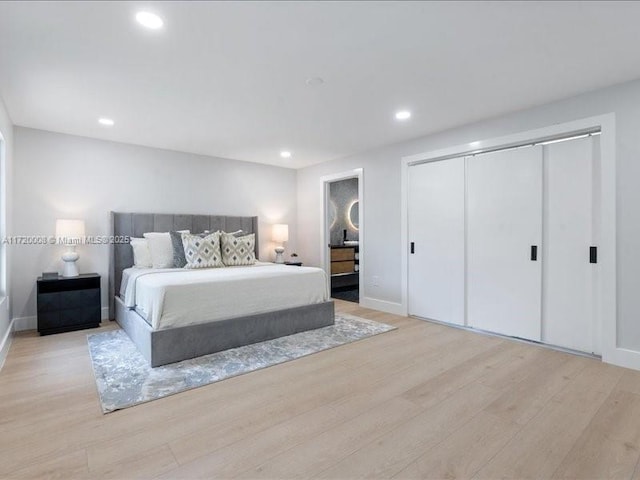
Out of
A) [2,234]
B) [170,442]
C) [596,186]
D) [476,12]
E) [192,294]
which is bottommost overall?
[170,442]

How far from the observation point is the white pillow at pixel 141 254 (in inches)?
169

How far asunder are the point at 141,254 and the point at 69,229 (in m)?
0.80

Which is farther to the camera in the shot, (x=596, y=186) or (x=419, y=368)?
(x=596, y=186)

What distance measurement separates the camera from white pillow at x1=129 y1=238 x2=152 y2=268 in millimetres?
4293

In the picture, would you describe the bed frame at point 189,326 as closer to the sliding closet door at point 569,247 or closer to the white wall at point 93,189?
the white wall at point 93,189

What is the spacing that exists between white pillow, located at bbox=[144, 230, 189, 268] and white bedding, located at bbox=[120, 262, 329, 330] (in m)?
0.24

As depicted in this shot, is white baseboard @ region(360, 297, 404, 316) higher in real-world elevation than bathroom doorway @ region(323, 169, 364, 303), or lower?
lower

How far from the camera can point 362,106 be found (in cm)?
336

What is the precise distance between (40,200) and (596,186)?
598cm

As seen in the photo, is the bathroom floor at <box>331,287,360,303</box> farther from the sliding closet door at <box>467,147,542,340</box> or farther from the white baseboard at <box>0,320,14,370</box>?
the white baseboard at <box>0,320,14,370</box>

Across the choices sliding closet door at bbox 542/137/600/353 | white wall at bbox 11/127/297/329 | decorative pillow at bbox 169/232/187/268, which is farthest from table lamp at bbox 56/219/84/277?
sliding closet door at bbox 542/137/600/353

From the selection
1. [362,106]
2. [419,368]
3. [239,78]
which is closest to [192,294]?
[239,78]

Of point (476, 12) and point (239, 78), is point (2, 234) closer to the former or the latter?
point (239, 78)

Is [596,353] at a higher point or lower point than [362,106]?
lower
